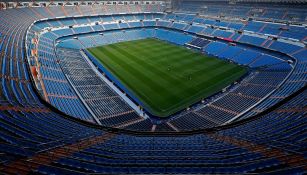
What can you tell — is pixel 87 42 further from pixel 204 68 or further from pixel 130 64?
pixel 204 68

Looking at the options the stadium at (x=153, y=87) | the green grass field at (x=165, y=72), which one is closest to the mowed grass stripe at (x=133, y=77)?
the green grass field at (x=165, y=72)

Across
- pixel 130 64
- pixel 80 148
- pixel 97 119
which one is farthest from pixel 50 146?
pixel 130 64

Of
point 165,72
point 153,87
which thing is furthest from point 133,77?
point 165,72

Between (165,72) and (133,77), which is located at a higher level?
(165,72)

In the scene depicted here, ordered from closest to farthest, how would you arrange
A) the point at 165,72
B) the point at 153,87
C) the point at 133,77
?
the point at 153,87
the point at 133,77
the point at 165,72

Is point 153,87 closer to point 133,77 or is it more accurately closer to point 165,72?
point 133,77

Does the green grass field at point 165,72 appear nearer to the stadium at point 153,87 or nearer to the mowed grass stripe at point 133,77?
the mowed grass stripe at point 133,77
